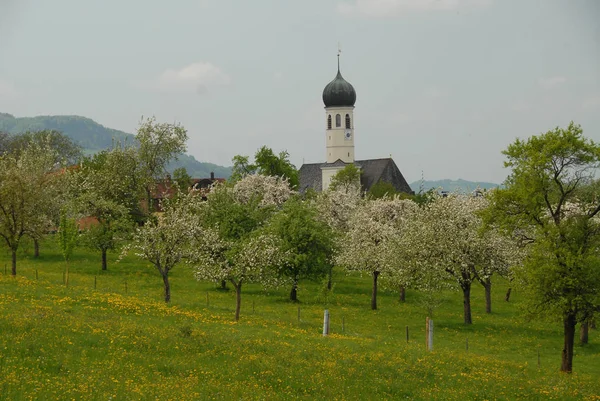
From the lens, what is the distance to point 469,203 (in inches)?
2345

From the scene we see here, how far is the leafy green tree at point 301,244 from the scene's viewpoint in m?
56.7

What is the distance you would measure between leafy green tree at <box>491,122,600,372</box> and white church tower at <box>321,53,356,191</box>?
11865 centimetres

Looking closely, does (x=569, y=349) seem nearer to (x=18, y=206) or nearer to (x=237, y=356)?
(x=237, y=356)

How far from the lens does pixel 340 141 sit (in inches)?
6201

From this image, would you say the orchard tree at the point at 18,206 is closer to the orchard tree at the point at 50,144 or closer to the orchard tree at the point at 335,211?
the orchard tree at the point at 335,211

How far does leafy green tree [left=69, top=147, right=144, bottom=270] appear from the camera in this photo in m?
63.5

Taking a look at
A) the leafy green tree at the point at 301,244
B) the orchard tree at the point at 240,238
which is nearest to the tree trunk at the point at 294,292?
the leafy green tree at the point at 301,244

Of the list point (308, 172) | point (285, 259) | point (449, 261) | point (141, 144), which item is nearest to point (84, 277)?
point (285, 259)

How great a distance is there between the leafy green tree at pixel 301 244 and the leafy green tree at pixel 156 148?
79.3ft

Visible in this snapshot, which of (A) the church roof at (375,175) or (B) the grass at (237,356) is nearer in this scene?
(B) the grass at (237,356)

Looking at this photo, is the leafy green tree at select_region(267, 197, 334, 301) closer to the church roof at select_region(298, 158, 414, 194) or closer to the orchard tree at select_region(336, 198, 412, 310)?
the orchard tree at select_region(336, 198, 412, 310)

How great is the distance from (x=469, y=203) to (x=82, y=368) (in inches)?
1695

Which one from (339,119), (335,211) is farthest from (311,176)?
(335,211)

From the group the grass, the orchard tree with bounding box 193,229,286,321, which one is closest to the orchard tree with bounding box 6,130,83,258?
the orchard tree with bounding box 193,229,286,321
